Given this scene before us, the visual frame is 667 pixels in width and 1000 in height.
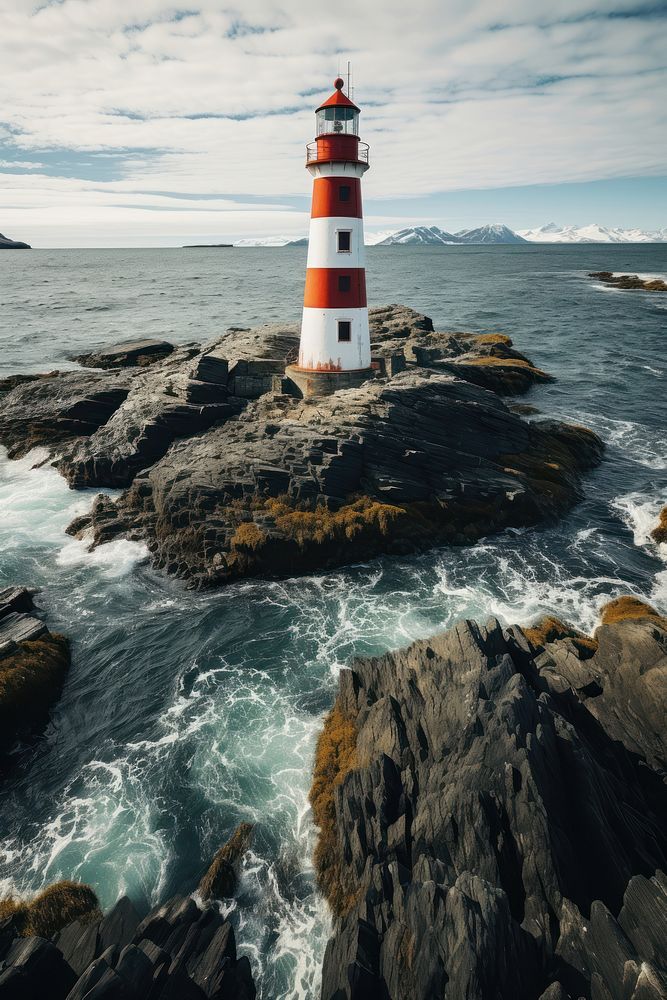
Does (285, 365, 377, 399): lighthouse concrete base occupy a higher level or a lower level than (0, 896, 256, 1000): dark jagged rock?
higher

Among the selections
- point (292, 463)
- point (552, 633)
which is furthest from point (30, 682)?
point (552, 633)

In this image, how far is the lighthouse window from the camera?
103 ft

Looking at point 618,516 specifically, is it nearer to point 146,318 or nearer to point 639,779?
point 639,779

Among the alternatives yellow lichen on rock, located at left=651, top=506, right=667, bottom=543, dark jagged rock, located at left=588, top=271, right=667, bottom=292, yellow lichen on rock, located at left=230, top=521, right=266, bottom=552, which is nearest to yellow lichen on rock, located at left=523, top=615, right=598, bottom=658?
yellow lichen on rock, located at left=651, top=506, right=667, bottom=543

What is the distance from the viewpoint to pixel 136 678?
61.9 ft

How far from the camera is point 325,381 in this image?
33.7 m

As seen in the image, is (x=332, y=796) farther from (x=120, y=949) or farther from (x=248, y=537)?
A: (x=248, y=537)

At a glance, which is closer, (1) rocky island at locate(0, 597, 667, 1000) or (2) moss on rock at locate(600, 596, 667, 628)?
(1) rocky island at locate(0, 597, 667, 1000)

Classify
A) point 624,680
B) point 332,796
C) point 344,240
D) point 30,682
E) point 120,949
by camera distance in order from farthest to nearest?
point 344,240
point 30,682
point 624,680
point 332,796
point 120,949

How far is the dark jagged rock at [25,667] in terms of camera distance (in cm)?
1661

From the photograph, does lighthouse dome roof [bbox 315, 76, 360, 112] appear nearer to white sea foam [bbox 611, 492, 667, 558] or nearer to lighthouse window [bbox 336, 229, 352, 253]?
lighthouse window [bbox 336, 229, 352, 253]

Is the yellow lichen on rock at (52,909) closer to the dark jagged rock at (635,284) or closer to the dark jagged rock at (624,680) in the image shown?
the dark jagged rock at (624,680)

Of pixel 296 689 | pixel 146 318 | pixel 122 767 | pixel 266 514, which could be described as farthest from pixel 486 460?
pixel 146 318

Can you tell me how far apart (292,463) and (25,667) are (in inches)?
552
